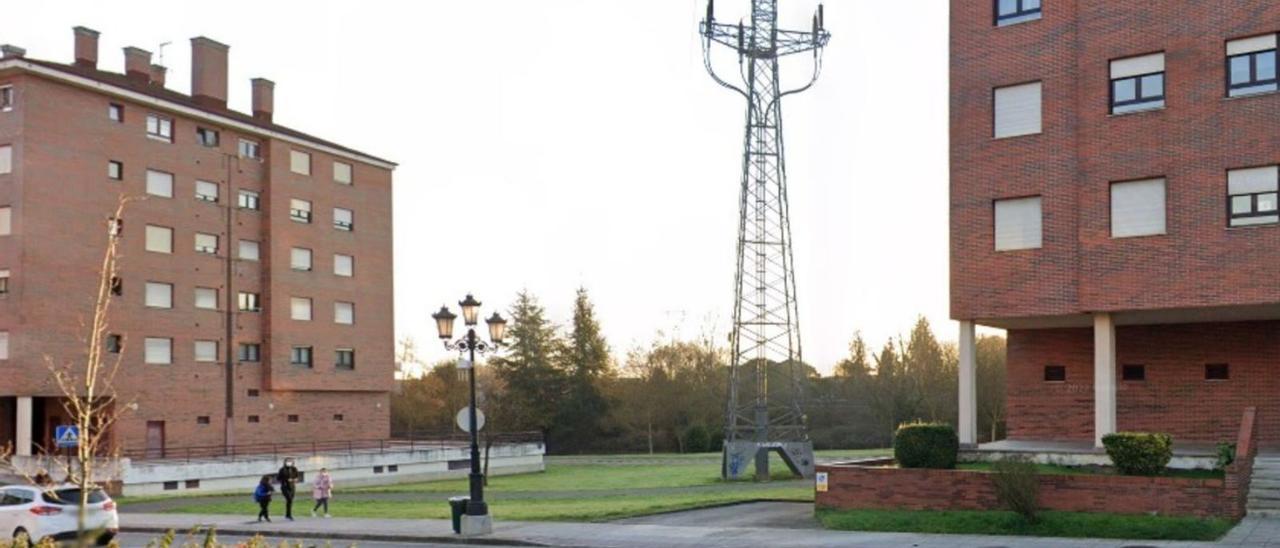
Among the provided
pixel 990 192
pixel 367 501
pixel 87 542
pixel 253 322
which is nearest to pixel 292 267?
pixel 253 322

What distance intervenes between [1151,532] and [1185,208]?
322 inches

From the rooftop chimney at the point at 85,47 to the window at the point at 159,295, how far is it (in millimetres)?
10098

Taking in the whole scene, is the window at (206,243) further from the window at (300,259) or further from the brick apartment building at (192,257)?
the window at (300,259)

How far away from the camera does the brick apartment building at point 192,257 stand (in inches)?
1944

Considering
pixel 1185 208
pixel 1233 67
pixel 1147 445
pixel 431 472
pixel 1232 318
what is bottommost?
pixel 431 472

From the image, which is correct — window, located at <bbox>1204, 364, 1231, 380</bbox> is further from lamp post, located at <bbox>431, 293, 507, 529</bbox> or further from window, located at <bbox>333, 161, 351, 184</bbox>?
window, located at <bbox>333, 161, 351, 184</bbox>

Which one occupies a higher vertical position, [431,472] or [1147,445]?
[1147,445]

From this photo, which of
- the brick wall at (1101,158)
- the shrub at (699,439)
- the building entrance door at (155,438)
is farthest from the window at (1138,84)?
the shrub at (699,439)

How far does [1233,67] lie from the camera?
2748 centimetres

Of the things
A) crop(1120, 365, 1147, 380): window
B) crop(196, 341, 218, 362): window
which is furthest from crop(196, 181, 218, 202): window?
crop(1120, 365, 1147, 380): window

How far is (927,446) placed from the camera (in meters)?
27.1

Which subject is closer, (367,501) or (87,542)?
(87,542)

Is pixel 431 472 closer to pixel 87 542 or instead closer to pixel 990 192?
pixel 990 192

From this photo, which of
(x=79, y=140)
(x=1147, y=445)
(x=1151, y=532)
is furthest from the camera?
(x=79, y=140)
